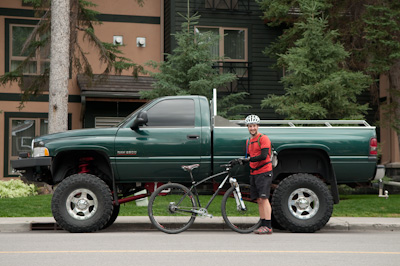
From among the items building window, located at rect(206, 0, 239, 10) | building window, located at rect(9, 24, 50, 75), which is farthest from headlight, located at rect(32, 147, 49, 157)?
building window, located at rect(206, 0, 239, 10)

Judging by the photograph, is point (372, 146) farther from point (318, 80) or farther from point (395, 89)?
point (395, 89)

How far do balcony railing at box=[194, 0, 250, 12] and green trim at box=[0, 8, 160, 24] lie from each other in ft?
6.75

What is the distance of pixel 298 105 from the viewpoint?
59.1 feet

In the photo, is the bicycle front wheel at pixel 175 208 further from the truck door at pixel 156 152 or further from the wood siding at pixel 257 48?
the wood siding at pixel 257 48

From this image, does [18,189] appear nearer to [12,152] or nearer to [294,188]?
[12,152]

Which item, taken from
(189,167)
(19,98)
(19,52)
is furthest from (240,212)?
(19,52)

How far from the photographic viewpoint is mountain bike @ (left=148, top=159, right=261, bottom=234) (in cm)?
1038

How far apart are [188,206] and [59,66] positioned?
8777 mm

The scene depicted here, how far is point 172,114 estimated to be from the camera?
10953mm

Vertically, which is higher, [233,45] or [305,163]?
[233,45]

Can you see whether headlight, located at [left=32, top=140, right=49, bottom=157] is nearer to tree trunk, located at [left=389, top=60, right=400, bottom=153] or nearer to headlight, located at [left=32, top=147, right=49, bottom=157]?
headlight, located at [left=32, top=147, right=49, bottom=157]

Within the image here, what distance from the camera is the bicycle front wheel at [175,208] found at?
10.4m

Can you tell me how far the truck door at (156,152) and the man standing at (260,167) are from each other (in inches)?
38.1
